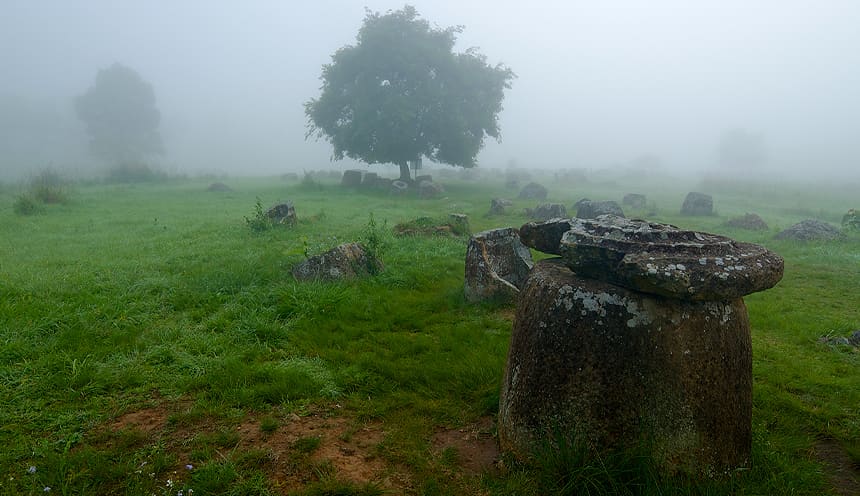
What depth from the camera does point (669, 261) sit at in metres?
3.23

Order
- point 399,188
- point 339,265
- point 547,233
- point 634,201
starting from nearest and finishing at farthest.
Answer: point 547,233
point 339,265
point 634,201
point 399,188

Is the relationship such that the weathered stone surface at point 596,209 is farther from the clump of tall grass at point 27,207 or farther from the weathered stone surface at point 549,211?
the clump of tall grass at point 27,207

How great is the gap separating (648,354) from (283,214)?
11870 millimetres

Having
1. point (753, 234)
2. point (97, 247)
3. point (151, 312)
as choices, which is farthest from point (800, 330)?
point (97, 247)

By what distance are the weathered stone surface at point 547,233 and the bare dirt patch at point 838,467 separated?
2566 mm

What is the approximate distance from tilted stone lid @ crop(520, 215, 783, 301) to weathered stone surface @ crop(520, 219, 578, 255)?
287 mm

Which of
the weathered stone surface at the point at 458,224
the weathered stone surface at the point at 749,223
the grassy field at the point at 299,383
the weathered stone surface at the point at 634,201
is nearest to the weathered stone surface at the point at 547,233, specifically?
the grassy field at the point at 299,383

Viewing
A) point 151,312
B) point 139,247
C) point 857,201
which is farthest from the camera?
point 857,201

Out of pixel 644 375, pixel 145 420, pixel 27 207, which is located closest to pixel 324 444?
pixel 145 420

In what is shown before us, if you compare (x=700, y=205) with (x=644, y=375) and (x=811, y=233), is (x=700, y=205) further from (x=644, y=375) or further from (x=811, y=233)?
(x=644, y=375)

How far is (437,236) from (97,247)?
747 centimetres

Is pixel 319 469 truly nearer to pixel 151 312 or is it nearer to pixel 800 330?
pixel 151 312

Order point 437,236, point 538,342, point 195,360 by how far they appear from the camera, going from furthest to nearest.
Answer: point 437,236
point 195,360
point 538,342

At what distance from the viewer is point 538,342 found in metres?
3.55
